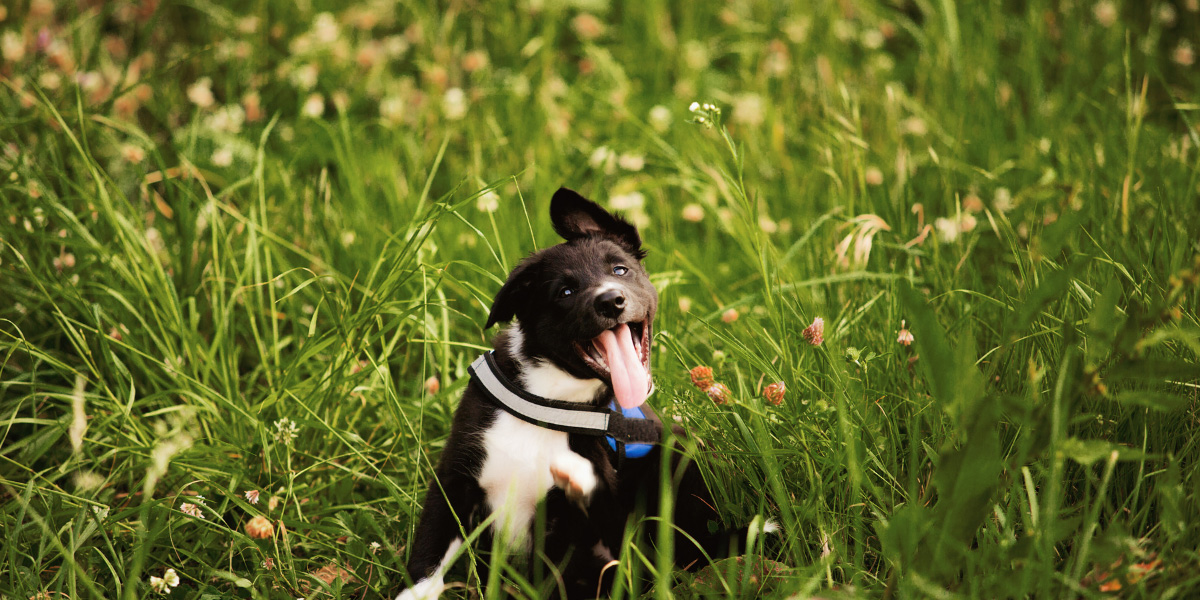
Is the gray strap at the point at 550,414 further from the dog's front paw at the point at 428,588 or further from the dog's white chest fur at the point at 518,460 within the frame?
the dog's front paw at the point at 428,588

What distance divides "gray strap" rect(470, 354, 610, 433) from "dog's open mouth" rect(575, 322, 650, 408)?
0.09 meters

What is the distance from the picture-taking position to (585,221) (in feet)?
8.20

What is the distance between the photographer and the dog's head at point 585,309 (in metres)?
Result: 2.13

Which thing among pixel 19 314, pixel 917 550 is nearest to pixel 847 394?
pixel 917 550

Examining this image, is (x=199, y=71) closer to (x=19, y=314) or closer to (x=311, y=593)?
(x=19, y=314)

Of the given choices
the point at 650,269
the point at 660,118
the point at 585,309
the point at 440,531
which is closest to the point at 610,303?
the point at 585,309

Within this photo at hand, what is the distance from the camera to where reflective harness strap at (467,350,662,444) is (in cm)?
212

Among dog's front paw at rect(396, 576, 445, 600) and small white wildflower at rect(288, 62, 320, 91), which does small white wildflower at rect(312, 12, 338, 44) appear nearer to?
small white wildflower at rect(288, 62, 320, 91)

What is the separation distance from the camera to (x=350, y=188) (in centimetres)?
363

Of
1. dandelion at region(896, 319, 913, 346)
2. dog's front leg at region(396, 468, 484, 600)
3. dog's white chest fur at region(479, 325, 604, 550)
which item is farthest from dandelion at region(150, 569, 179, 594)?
dandelion at region(896, 319, 913, 346)

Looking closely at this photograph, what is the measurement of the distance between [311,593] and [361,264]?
139cm

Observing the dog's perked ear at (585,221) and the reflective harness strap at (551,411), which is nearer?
the reflective harness strap at (551,411)

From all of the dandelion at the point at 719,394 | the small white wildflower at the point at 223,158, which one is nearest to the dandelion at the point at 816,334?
the dandelion at the point at 719,394

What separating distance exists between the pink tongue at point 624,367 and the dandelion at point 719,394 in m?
0.22
